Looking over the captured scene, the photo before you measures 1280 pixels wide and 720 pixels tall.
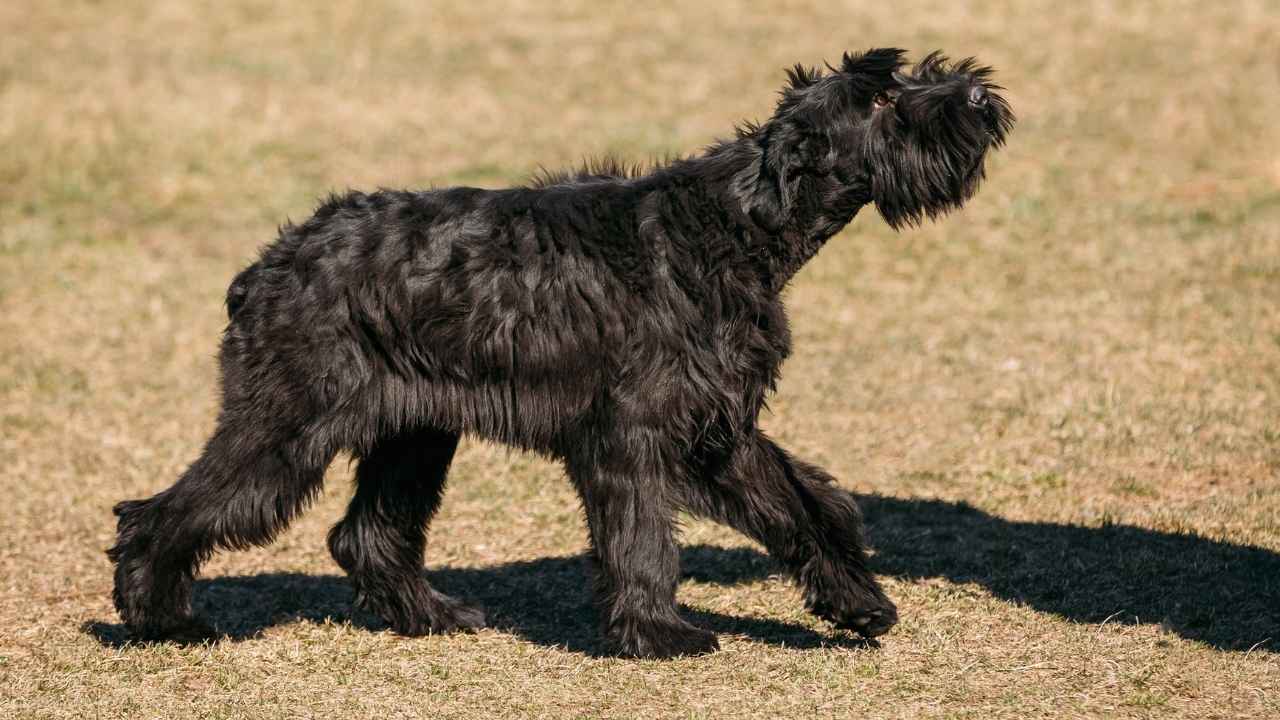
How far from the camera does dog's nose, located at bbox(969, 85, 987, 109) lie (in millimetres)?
6078

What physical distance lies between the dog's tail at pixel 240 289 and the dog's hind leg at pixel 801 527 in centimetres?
185

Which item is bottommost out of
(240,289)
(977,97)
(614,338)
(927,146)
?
(614,338)

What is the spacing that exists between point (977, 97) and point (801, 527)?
171 cm

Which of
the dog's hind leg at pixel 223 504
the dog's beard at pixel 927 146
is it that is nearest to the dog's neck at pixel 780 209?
the dog's beard at pixel 927 146

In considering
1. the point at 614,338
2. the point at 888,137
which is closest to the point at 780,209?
the point at 888,137

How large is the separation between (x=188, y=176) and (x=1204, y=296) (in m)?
9.72

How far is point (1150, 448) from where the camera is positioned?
9.48 metres

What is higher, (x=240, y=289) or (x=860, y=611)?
(x=240, y=289)

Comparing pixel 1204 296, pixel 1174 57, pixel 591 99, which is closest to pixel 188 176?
pixel 591 99

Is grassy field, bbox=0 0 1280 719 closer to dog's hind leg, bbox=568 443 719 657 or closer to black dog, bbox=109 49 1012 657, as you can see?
dog's hind leg, bbox=568 443 719 657

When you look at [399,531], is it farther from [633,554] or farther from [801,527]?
[801,527]

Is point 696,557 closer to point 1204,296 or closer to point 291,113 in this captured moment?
point 1204,296

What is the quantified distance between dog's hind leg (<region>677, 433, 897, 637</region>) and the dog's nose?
4.79 ft

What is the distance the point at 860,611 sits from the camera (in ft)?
20.8
